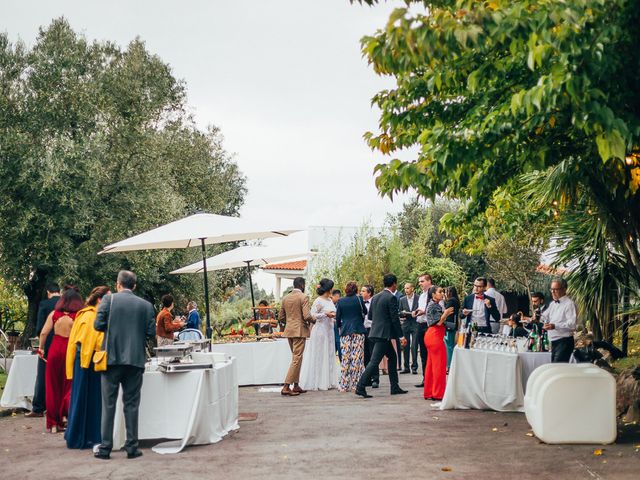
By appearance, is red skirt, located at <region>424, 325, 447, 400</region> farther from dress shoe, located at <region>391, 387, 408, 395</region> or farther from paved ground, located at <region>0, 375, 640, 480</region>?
paved ground, located at <region>0, 375, 640, 480</region>

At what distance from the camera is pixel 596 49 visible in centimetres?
659

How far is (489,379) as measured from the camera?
39.2 feet

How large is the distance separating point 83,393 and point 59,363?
4.79 feet

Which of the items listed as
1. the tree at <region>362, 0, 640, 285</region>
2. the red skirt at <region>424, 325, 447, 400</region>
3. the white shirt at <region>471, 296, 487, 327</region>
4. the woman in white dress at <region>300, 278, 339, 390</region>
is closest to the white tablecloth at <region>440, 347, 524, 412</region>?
the red skirt at <region>424, 325, 447, 400</region>

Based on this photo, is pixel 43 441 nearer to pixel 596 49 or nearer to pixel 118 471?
pixel 118 471

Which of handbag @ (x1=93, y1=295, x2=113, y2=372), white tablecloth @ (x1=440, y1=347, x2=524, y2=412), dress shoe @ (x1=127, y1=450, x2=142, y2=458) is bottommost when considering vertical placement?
dress shoe @ (x1=127, y1=450, x2=142, y2=458)

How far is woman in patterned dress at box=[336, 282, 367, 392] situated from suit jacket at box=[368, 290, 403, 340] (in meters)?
0.55

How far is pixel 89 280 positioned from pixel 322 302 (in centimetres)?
1131

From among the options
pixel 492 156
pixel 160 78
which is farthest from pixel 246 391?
pixel 160 78

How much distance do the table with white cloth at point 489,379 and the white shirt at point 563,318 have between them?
0.51 meters

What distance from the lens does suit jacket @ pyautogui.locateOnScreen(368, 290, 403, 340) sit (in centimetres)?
1360

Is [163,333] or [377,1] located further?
[163,333]

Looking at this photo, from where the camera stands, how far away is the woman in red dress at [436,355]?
1310cm

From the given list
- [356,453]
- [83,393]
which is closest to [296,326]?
[83,393]
